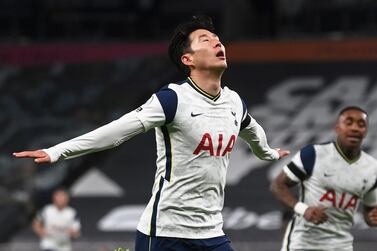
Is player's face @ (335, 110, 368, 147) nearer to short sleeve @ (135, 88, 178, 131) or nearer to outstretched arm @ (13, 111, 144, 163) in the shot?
short sleeve @ (135, 88, 178, 131)

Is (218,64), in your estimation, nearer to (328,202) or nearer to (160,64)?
(328,202)

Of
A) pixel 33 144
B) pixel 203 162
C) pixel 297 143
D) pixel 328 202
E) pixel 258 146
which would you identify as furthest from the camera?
pixel 33 144

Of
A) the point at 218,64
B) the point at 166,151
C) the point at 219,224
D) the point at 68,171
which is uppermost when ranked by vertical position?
the point at 68,171

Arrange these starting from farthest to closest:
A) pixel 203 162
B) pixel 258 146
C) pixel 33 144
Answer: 1. pixel 33 144
2. pixel 258 146
3. pixel 203 162

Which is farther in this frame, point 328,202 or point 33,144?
point 33,144

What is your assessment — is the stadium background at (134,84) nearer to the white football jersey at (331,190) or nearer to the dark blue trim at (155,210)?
the white football jersey at (331,190)

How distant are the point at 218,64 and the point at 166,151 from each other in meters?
0.60

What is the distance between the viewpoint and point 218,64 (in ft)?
21.2

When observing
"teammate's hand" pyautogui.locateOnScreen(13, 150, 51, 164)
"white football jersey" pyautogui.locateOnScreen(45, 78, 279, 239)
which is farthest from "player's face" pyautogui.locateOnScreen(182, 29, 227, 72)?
"teammate's hand" pyautogui.locateOnScreen(13, 150, 51, 164)

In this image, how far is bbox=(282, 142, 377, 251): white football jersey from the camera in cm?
864

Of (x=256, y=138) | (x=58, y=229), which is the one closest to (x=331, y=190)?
(x=256, y=138)

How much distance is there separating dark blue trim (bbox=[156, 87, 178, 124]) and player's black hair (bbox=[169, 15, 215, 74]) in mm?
347

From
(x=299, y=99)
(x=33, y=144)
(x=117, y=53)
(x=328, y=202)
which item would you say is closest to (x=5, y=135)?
(x=33, y=144)

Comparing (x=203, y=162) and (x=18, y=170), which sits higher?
(x=18, y=170)
